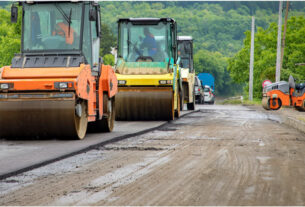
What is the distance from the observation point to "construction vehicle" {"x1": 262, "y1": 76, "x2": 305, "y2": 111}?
27.7 m

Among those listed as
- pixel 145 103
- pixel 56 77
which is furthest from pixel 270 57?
pixel 56 77

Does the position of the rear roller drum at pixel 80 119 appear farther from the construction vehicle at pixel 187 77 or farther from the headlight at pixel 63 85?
the construction vehicle at pixel 187 77

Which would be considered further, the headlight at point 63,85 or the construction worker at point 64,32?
the construction worker at point 64,32

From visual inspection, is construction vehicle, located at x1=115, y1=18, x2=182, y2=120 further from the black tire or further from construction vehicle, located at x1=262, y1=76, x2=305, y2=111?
construction vehicle, located at x1=262, y1=76, x2=305, y2=111

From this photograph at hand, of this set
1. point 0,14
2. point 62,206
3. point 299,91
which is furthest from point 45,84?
point 0,14

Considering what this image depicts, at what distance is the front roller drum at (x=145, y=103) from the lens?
64.6 ft

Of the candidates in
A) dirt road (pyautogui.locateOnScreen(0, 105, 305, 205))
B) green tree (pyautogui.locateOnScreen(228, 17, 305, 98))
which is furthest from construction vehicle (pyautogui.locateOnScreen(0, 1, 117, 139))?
green tree (pyautogui.locateOnScreen(228, 17, 305, 98))

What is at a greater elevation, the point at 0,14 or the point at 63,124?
the point at 0,14

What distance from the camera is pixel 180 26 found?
152250mm

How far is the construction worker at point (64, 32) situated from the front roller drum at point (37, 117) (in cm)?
199

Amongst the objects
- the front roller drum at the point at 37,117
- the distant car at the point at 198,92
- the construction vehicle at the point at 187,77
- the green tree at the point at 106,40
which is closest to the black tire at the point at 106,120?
the front roller drum at the point at 37,117

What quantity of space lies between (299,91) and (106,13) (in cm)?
13045

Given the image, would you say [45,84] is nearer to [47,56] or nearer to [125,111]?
[47,56]

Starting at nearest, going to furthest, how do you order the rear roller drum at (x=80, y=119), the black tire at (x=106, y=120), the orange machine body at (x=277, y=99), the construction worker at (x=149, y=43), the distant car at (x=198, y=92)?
1. the rear roller drum at (x=80, y=119)
2. the black tire at (x=106, y=120)
3. the construction worker at (x=149, y=43)
4. the orange machine body at (x=277, y=99)
5. the distant car at (x=198, y=92)
